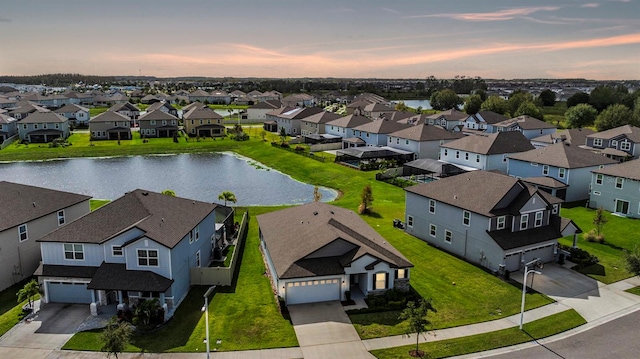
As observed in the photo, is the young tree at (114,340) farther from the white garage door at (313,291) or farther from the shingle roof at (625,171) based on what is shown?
the shingle roof at (625,171)

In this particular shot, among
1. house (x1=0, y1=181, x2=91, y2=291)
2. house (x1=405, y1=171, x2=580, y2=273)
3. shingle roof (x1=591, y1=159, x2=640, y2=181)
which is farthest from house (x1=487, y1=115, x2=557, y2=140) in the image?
house (x1=0, y1=181, x2=91, y2=291)

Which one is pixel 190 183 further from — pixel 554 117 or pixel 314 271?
pixel 554 117

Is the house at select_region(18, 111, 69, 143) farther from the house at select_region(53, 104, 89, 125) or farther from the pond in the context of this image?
the house at select_region(53, 104, 89, 125)

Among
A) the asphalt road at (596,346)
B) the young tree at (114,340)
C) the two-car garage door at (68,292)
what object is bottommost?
the asphalt road at (596,346)

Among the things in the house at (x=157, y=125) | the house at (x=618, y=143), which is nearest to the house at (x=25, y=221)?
the house at (x=157, y=125)

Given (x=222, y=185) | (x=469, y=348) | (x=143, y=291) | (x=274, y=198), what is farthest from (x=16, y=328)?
(x=222, y=185)
